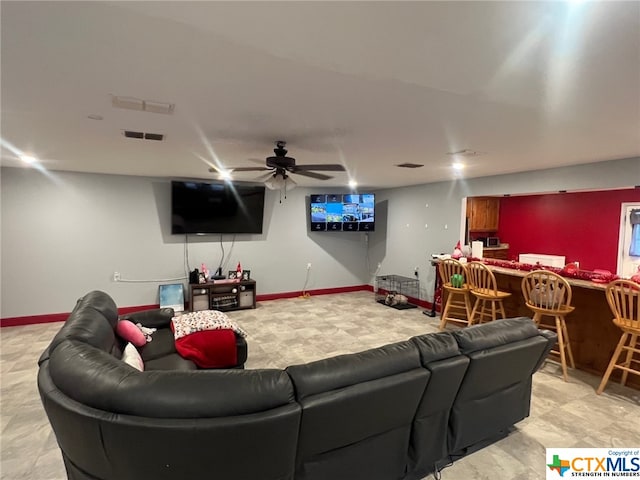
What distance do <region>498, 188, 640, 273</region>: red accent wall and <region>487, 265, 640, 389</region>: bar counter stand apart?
2291mm

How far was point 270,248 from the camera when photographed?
6801mm

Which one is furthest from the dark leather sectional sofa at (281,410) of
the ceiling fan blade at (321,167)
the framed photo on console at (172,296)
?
the framed photo on console at (172,296)

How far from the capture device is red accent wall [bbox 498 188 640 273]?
17.5 feet

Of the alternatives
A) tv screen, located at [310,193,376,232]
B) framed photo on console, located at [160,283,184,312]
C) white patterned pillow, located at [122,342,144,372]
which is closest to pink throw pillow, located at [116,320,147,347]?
white patterned pillow, located at [122,342,144,372]

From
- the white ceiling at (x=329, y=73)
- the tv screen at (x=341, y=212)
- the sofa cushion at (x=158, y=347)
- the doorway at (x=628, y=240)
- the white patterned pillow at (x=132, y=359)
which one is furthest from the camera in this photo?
the tv screen at (x=341, y=212)

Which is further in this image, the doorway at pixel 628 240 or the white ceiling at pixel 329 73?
the doorway at pixel 628 240

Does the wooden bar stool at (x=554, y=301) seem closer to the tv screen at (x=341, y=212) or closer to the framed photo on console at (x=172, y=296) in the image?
the tv screen at (x=341, y=212)

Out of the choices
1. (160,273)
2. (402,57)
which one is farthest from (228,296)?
(402,57)

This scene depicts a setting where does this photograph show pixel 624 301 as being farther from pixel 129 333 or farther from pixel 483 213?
pixel 129 333

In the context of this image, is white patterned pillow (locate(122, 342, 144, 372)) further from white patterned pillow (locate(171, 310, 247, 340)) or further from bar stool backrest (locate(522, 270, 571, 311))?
bar stool backrest (locate(522, 270, 571, 311))

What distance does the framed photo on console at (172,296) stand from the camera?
5.81 meters

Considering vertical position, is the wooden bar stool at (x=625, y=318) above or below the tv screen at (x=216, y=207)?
below

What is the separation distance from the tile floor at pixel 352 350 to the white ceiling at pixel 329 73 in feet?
7.53

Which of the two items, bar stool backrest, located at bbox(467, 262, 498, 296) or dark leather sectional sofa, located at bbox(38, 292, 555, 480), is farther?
bar stool backrest, located at bbox(467, 262, 498, 296)
